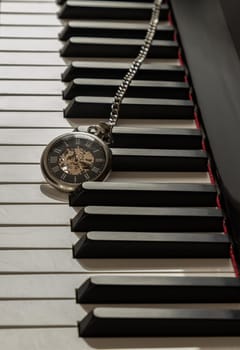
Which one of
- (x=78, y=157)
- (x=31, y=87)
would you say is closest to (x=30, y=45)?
(x=31, y=87)

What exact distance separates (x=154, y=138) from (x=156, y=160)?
61 millimetres

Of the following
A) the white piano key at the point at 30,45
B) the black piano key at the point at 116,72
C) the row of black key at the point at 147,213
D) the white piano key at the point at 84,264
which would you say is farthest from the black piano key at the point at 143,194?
the white piano key at the point at 30,45

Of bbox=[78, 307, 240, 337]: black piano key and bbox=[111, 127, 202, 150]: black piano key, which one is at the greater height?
bbox=[111, 127, 202, 150]: black piano key

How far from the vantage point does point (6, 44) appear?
1615 mm

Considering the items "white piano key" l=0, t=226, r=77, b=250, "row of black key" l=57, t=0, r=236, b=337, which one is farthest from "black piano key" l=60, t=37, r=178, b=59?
"white piano key" l=0, t=226, r=77, b=250

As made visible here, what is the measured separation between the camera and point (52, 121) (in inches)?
56.9

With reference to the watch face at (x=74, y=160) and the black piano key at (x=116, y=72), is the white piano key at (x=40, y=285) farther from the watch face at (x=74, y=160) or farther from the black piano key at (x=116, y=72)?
the black piano key at (x=116, y=72)

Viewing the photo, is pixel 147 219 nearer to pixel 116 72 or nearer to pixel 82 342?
pixel 82 342

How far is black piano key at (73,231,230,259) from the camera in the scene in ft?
3.88

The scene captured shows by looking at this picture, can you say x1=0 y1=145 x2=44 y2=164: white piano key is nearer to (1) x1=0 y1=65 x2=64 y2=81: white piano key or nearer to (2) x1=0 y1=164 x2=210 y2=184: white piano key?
(2) x1=0 y1=164 x2=210 y2=184: white piano key

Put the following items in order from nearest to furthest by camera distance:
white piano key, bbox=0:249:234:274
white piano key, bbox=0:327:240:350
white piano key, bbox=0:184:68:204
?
white piano key, bbox=0:327:240:350 → white piano key, bbox=0:249:234:274 → white piano key, bbox=0:184:68:204

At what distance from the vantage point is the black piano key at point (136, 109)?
1.45 metres

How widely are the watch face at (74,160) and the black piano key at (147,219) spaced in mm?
101

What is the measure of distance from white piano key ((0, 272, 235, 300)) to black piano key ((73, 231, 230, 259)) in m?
0.04
